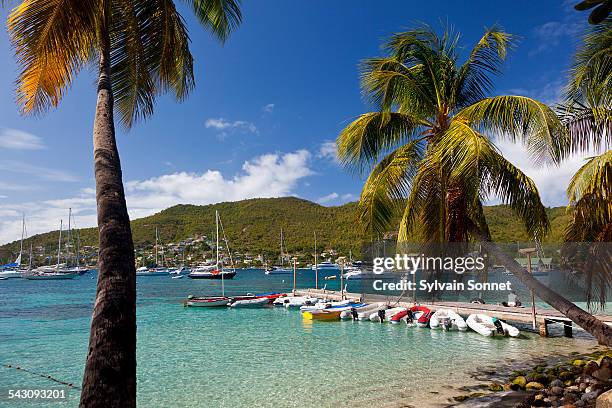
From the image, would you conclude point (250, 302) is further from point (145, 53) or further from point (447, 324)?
point (145, 53)

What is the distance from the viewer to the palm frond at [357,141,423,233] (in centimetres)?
767

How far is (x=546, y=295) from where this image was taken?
238 inches

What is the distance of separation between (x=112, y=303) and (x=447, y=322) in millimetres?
17476

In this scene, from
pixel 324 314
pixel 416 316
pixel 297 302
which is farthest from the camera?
pixel 297 302

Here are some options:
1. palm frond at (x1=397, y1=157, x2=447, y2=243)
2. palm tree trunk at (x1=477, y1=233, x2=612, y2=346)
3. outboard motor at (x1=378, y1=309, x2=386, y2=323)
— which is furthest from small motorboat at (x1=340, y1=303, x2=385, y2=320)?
palm tree trunk at (x1=477, y1=233, x2=612, y2=346)

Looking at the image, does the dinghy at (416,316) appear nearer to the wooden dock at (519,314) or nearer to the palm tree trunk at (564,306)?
the wooden dock at (519,314)

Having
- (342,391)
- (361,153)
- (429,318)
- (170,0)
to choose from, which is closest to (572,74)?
(361,153)

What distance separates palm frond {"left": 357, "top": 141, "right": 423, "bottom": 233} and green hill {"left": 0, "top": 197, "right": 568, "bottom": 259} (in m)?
80.8

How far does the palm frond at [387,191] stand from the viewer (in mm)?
7668

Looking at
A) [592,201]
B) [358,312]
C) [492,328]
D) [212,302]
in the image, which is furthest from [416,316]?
[212,302]

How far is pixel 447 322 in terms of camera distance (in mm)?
17641

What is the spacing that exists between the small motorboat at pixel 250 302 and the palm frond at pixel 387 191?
2399 cm

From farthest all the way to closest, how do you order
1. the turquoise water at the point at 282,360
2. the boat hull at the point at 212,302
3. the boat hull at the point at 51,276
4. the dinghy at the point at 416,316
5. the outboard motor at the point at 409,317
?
the boat hull at the point at 51,276 < the boat hull at the point at 212,302 < the outboard motor at the point at 409,317 < the dinghy at the point at 416,316 < the turquoise water at the point at 282,360

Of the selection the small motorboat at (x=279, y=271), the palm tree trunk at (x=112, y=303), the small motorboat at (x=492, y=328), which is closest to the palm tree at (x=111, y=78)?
the palm tree trunk at (x=112, y=303)
